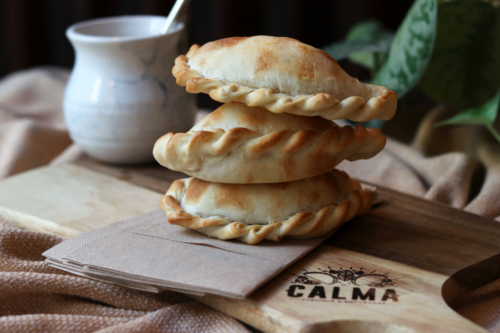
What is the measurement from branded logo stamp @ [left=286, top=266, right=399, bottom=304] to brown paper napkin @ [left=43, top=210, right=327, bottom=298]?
0.04m

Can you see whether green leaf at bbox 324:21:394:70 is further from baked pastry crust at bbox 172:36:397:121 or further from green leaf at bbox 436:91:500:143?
baked pastry crust at bbox 172:36:397:121

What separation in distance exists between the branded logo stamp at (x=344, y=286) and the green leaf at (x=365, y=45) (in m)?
0.80

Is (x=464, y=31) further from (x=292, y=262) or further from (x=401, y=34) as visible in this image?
(x=292, y=262)

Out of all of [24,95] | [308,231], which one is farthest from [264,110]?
[24,95]

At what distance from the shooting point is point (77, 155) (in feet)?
4.67

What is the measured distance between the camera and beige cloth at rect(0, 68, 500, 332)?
2.29 ft

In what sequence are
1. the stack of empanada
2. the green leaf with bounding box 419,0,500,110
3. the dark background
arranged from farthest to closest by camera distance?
the dark background → the green leaf with bounding box 419,0,500,110 → the stack of empanada

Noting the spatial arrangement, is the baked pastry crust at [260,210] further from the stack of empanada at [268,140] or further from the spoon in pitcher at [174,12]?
the spoon in pitcher at [174,12]

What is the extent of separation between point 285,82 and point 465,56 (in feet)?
3.00

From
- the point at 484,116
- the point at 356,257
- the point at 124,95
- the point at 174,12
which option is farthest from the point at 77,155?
the point at 484,116

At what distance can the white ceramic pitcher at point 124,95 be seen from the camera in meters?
1.20

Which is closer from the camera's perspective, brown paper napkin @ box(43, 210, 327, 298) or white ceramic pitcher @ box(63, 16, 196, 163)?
brown paper napkin @ box(43, 210, 327, 298)

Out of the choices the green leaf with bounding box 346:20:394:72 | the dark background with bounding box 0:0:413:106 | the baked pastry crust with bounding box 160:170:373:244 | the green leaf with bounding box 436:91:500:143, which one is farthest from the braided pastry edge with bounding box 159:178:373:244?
the dark background with bounding box 0:0:413:106

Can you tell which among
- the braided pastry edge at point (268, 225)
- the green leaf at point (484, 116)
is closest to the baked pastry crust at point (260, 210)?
the braided pastry edge at point (268, 225)
